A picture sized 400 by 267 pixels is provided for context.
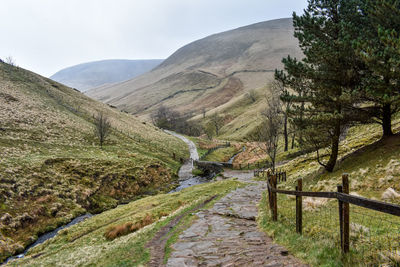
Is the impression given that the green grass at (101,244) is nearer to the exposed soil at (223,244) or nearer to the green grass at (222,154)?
the exposed soil at (223,244)

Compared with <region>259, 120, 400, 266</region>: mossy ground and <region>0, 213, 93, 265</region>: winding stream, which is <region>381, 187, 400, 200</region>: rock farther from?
<region>0, 213, 93, 265</region>: winding stream

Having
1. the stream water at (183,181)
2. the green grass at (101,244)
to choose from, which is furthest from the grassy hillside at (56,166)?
the green grass at (101,244)

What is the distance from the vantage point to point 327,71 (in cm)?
1780

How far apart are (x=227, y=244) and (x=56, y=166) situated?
34940mm

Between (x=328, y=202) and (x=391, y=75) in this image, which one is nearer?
(x=328, y=202)

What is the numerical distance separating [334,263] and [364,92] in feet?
48.7

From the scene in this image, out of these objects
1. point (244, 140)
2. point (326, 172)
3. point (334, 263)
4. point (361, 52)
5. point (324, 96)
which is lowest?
point (244, 140)

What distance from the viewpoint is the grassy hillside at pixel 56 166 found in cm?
2506

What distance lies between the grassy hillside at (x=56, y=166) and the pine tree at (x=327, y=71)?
90.1ft

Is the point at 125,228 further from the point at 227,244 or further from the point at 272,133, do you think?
the point at 272,133

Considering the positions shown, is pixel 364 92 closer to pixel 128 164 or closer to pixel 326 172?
pixel 326 172

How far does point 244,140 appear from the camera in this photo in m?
88.4

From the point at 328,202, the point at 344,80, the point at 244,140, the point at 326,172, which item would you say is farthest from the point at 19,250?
the point at 244,140

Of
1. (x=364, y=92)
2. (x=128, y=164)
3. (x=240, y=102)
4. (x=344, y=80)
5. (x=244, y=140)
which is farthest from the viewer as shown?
(x=240, y=102)
